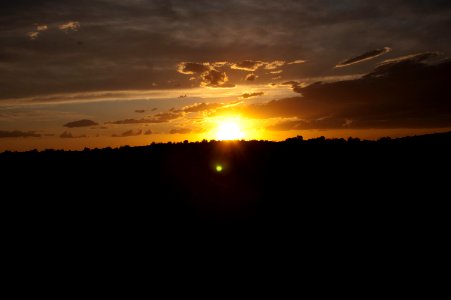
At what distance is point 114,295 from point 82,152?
15.4 m

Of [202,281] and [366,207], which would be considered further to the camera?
[366,207]

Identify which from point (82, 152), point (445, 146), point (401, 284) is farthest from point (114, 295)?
Result: point (445, 146)

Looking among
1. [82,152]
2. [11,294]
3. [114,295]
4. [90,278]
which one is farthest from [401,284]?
[82,152]

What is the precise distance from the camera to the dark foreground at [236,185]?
1766 centimetres

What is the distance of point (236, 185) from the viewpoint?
21156 mm

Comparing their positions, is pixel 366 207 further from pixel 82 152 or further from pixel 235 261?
pixel 82 152

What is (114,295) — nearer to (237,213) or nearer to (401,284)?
(237,213)

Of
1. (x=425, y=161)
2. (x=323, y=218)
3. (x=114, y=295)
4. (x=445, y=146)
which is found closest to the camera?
(x=114, y=295)

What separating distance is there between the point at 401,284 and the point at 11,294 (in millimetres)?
11507

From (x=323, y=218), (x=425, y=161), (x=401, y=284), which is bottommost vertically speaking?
(x=401, y=284)

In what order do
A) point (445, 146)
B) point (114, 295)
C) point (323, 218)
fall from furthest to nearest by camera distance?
point (445, 146), point (323, 218), point (114, 295)

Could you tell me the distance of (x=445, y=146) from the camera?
2539 centimetres

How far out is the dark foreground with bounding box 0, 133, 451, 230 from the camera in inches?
695

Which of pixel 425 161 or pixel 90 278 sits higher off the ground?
pixel 425 161
